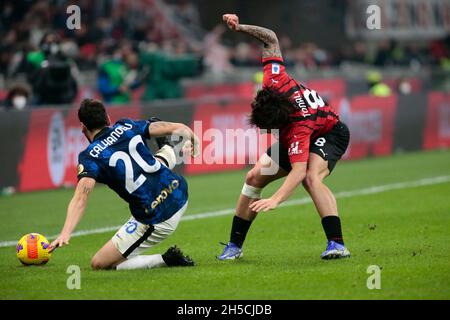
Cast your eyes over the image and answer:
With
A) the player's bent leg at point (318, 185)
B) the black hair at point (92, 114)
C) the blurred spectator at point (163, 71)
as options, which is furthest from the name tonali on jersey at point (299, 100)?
the blurred spectator at point (163, 71)

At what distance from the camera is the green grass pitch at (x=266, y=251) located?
7.94 meters

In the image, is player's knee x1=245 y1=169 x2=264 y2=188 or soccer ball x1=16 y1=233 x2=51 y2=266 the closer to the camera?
soccer ball x1=16 y1=233 x2=51 y2=266

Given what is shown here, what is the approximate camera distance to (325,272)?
8641 mm

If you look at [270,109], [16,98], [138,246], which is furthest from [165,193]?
[16,98]

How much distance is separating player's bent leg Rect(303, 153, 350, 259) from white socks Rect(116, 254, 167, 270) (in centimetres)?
150

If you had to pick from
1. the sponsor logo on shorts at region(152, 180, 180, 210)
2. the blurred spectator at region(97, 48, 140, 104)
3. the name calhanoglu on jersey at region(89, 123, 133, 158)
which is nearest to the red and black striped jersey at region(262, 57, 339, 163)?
the sponsor logo on shorts at region(152, 180, 180, 210)

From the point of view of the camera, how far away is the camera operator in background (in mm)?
17266

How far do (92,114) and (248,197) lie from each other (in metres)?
1.82

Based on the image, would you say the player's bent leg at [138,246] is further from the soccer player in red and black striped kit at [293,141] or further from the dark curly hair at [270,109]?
the dark curly hair at [270,109]

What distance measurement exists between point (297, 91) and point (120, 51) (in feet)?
41.7

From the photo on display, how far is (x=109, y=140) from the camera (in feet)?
28.9

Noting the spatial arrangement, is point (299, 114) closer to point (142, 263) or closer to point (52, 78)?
point (142, 263)

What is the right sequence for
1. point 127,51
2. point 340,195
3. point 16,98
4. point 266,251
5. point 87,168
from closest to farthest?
point 87,168
point 266,251
point 340,195
point 16,98
point 127,51

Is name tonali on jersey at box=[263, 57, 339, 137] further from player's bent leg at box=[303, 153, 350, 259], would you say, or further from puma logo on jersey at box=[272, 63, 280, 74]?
player's bent leg at box=[303, 153, 350, 259]
